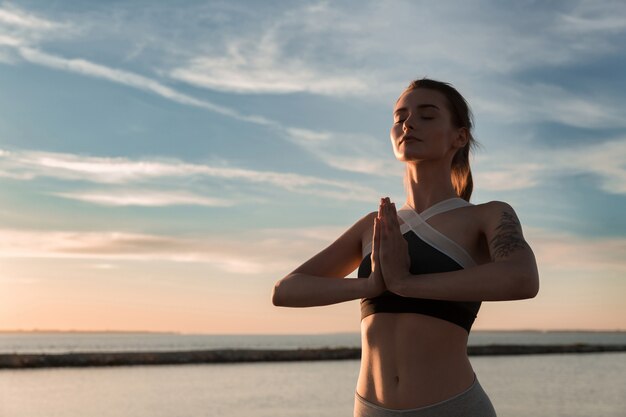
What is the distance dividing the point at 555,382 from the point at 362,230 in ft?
62.2

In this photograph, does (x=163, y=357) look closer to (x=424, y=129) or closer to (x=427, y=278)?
(x=424, y=129)

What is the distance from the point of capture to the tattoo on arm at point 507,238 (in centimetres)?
174

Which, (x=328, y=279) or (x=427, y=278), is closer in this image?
(x=427, y=278)

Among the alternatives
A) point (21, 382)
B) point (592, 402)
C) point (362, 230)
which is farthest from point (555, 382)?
point (362, 230)

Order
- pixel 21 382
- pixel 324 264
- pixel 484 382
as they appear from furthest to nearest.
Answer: pixel 21 382 < pixel 484 382 < pixel 324 264

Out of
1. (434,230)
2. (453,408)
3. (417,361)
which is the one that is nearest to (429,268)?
(434,230)

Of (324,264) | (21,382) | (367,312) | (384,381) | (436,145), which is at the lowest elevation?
(21,382)

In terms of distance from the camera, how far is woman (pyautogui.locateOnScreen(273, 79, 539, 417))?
1.70 metres

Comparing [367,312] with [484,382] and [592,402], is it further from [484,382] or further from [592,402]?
[484,382]

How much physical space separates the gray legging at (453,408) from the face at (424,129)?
23.6 inches

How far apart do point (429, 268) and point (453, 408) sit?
1.11 ft

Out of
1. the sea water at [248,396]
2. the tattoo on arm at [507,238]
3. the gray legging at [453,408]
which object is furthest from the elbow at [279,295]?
the sea water at [248,396]

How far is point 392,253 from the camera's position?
1718 millimetres

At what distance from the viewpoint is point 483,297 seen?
1653mm
